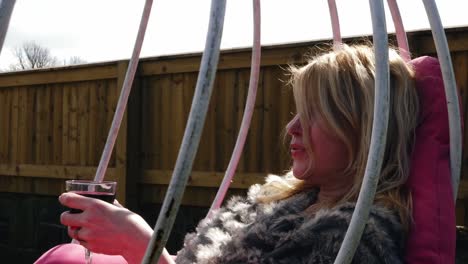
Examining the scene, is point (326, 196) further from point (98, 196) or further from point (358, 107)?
point (98, 196)

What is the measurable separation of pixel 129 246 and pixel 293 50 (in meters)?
1.95

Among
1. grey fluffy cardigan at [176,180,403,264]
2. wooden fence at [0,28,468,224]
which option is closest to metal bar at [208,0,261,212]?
grey fluffy cardigan at [176,180,403,264]

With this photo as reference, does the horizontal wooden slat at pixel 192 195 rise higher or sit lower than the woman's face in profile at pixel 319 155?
lower

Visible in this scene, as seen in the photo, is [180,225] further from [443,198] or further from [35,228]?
[443,198]

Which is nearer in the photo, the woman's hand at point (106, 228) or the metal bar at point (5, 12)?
the metal bar at point (5, 12)

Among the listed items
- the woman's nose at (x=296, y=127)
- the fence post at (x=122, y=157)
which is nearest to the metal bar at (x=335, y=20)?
the woman's nose at (x=296, y=127)

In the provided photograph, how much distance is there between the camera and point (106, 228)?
3.10ft

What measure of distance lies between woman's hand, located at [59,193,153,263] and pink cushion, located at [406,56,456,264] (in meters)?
0.47

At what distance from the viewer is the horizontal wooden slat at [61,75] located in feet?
11.7

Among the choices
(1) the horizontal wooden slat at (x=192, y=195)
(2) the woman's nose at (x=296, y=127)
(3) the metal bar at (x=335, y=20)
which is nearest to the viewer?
(2) the woman's nose at (x=296, y=127)

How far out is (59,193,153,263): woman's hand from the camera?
0.94m

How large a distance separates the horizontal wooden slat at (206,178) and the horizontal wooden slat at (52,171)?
248 mm

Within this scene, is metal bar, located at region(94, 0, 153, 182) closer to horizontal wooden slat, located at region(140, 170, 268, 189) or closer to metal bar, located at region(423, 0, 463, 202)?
metal bar, located at region(423, 0, 463, 202)

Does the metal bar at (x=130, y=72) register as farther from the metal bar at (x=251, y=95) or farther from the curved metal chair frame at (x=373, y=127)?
the curved metal chair frame at (x=373, y=127)
